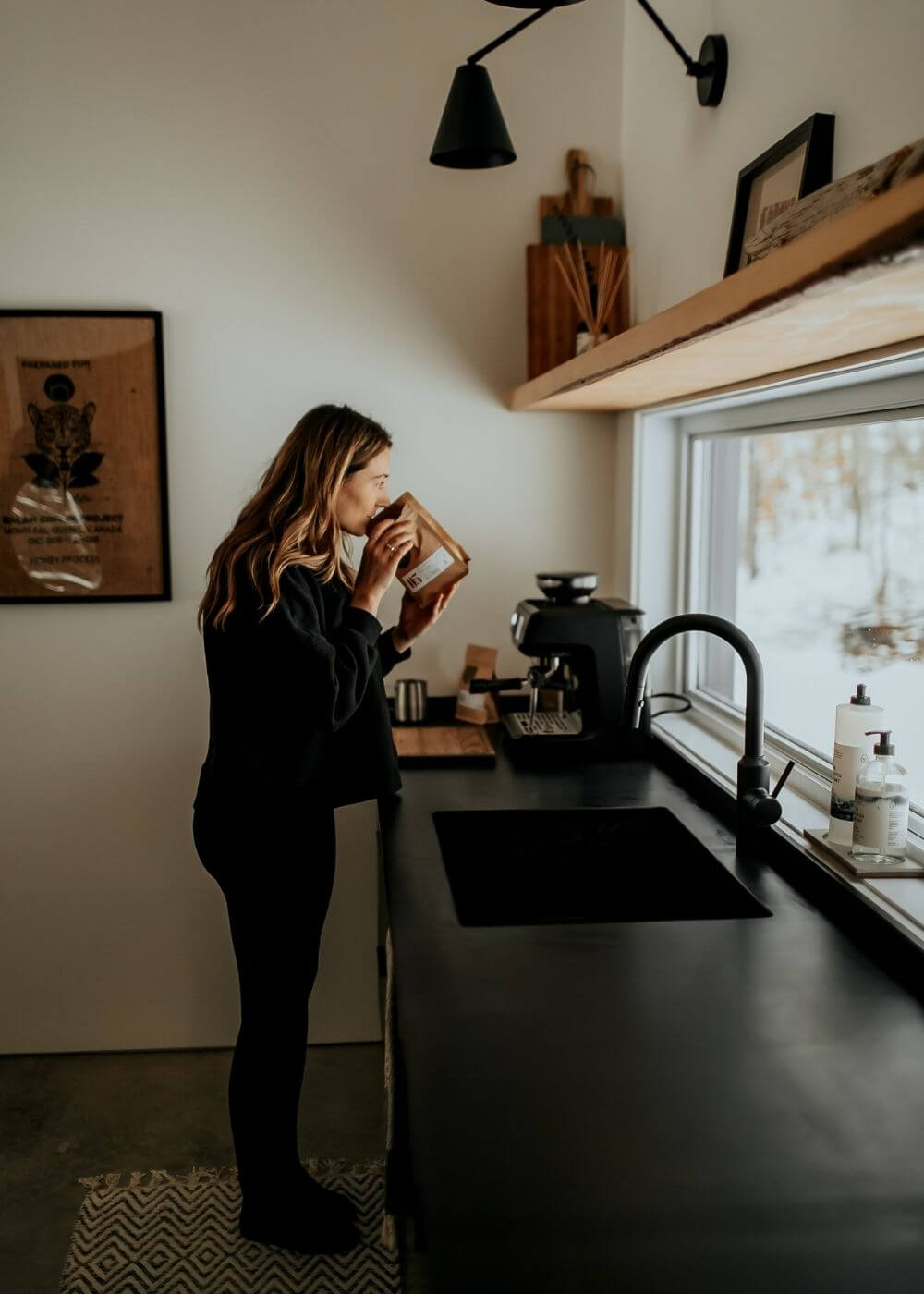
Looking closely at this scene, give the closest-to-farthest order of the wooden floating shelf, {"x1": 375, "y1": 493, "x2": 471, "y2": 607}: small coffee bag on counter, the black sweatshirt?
the wooden floating shelf → the black sweatshirt → {"x1": 375, "y1": 493, "x2": 471, "y2": 607}: small coffee bag on counter

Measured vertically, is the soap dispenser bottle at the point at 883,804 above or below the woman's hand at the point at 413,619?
below

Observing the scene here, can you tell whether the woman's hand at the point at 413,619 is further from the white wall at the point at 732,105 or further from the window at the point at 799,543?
the white wall at the point at 732,105

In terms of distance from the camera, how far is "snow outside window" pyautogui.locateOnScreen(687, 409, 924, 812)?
183cm

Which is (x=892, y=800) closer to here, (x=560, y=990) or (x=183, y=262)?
(x=560, y=990)

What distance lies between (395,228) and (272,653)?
53.3 inches

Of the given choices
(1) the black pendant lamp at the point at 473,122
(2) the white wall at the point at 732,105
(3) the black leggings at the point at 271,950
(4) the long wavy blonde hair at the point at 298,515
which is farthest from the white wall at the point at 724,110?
(3) the black leggings at the point at 271,950

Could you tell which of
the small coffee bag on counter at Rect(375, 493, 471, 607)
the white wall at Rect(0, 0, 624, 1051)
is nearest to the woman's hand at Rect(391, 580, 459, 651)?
the small coffee bag on counter at Rect(375, 493, 471, 607)

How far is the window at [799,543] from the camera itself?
1814 millimetres

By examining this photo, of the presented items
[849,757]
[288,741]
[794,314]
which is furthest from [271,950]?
[794,314]

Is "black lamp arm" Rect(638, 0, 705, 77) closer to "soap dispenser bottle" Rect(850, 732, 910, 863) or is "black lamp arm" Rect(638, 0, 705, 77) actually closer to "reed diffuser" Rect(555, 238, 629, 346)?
"reed diffuser" Rect(555, 238, 629, 346)

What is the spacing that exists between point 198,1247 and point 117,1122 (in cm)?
53

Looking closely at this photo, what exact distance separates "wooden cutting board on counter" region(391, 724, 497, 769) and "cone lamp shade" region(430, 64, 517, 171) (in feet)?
4.01

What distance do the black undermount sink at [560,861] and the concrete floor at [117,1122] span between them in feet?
2.73

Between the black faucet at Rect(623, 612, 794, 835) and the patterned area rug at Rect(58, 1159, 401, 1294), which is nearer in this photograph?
the black faucet at Rect(623, 612, 794, 835)
